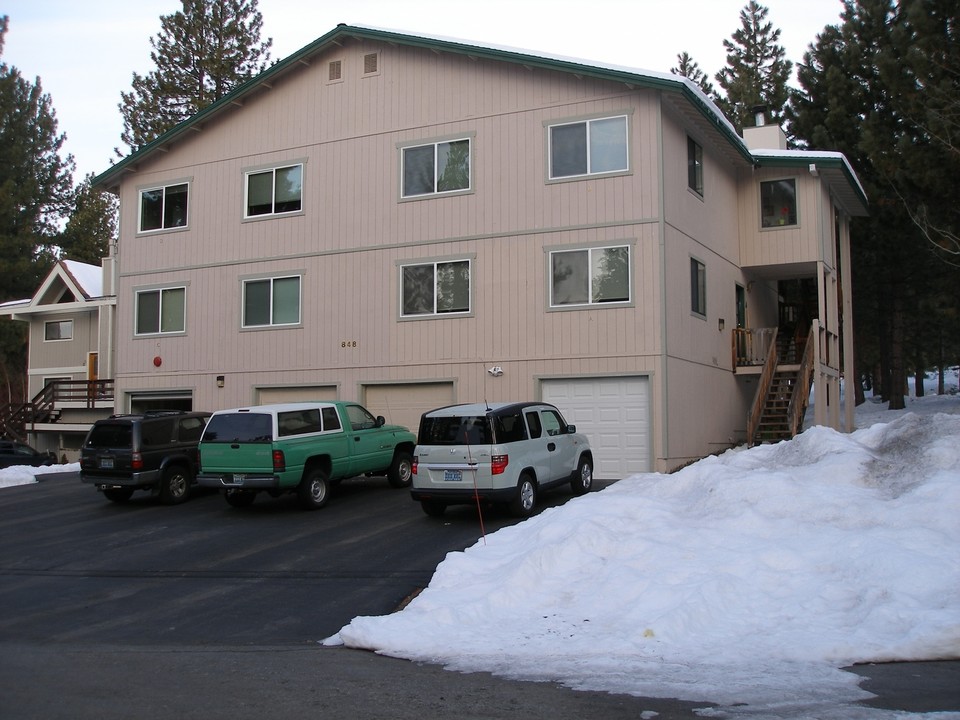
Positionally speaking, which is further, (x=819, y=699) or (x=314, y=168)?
(x=314, y=168)

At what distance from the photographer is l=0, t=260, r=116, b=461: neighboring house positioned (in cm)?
3325

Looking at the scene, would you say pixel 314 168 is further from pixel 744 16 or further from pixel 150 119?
pixel 744 16

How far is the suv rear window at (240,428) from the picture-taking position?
52.2 ft

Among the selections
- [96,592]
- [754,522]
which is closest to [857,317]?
[754,522]

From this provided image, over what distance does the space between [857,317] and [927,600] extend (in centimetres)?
3328

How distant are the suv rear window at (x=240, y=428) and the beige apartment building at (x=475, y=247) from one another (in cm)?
595

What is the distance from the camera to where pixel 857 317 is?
128ft

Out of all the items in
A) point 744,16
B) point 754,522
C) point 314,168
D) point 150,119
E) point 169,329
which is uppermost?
point 744,16

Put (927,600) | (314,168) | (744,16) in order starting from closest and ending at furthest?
(927,600)
(314,168)
(744,16)

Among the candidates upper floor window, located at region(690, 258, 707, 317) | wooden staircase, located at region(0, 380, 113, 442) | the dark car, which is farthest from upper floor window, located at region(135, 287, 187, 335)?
upper floor window, located at region(690, 258, 707, 317)

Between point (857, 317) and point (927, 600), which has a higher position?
point (857, 317)

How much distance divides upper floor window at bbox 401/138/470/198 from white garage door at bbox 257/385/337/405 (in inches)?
203

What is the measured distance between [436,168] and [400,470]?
7.49 m

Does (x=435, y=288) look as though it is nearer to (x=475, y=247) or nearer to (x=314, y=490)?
(x=475, y=247)
